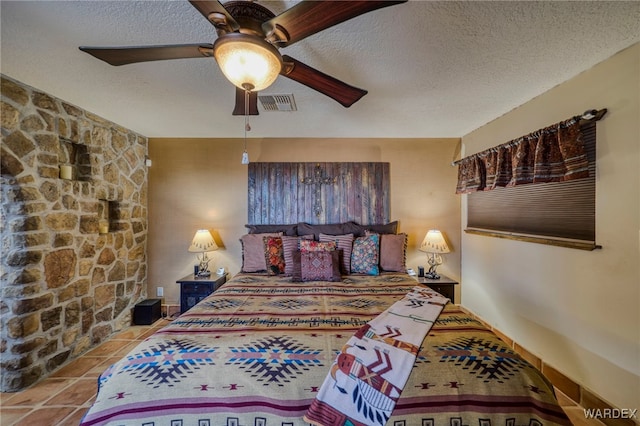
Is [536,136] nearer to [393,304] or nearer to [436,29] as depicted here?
[436,29]

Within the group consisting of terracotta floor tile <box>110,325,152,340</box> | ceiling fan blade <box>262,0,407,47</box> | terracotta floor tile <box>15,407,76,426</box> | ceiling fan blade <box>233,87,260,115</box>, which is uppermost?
ceiling fan blade <box>262,0,407,47</box>

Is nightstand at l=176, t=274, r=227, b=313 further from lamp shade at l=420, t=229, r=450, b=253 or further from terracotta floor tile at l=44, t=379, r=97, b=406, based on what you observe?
lamp shade at l=420, t=229, r=450, b=253

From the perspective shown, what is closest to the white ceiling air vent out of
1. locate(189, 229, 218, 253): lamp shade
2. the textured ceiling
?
the textured ceiling

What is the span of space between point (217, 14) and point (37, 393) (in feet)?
9.60

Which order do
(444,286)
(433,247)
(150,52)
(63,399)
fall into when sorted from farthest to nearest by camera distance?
(433,247)
(444,286)
(63,399)
(150,52)

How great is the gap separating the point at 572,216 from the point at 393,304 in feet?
4.95

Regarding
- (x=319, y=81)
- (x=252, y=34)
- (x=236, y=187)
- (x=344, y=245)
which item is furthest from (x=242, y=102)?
(x=236, y=187)

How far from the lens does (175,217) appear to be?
3430mm

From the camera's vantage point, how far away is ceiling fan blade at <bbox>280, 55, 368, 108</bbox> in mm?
1334

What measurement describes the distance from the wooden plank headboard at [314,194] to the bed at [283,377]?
1.86 metres

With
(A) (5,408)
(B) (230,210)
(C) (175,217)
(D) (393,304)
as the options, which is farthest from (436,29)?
(A) (5,408)

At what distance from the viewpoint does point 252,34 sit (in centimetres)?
107

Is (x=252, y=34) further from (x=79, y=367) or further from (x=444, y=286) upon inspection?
(x=79, y=367)

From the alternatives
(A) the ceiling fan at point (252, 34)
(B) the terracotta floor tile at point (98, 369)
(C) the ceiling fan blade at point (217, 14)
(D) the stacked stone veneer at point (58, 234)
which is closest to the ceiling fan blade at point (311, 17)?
(A) the ceiling fan at point (252, 34)
